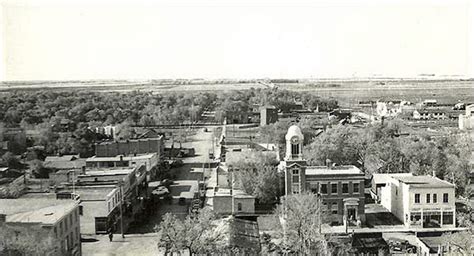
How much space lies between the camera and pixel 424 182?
8.11m

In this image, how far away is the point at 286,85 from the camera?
10945 mm

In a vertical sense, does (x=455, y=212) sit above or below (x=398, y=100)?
below

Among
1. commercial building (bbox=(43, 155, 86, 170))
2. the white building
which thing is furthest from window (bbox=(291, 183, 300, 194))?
the white building

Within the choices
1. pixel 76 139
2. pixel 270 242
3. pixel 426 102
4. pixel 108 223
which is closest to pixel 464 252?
pixel 270 242

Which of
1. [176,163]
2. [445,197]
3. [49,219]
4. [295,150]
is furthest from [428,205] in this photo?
[49,219]

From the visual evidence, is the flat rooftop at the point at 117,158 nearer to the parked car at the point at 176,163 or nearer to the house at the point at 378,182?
the parked car at the point at 176,163

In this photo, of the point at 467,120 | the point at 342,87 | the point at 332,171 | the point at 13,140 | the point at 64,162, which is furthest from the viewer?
the point at 467,120

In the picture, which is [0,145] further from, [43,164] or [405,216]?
[405,216]

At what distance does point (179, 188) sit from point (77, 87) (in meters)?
2.59

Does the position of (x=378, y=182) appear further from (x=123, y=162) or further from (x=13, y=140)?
(x=13, y=140)

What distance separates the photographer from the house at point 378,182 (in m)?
8.90

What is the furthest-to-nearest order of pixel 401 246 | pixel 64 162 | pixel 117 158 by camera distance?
pixel 64 162 < pixel 117 158 < pixel 401 246

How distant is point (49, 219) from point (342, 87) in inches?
292

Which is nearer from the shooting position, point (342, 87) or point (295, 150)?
point (295, 150)
